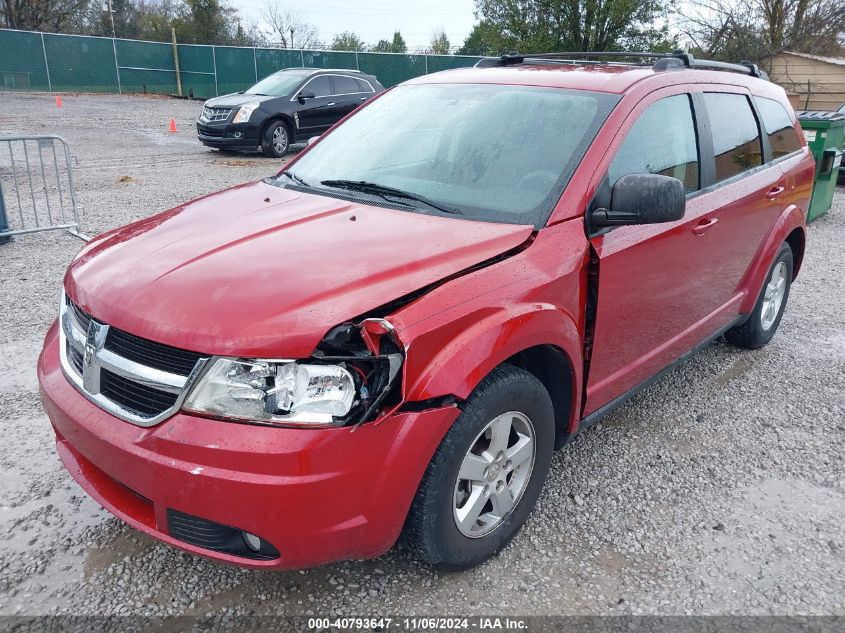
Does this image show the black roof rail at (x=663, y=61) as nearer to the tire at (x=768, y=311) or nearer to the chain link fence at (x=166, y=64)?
the tire at (x=768, y=311)

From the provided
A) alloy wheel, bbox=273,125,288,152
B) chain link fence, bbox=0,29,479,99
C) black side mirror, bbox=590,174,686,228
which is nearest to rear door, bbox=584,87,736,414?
black side mirror, bbox=590,174,686,228

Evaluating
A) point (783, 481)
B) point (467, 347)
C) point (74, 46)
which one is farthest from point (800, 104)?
point (74, 46)

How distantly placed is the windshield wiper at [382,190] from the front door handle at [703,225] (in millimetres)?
1342

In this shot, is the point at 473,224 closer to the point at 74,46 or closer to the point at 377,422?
the point at 377,422

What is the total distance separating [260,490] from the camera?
2.00 meters

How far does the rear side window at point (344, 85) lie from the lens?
49.6 ft

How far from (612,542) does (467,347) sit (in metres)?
1.22

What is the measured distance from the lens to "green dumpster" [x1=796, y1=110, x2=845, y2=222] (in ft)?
28.5

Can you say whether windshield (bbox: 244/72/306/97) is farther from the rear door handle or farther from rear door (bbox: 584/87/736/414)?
rear door (bbox: 584/87/736/414)

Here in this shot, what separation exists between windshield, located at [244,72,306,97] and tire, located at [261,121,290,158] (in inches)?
26.7

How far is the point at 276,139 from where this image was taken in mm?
14281

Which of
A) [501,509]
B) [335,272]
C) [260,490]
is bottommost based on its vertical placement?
[501,509]

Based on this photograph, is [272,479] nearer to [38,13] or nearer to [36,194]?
[36,194]

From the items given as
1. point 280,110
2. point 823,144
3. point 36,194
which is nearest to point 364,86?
point 280,110
